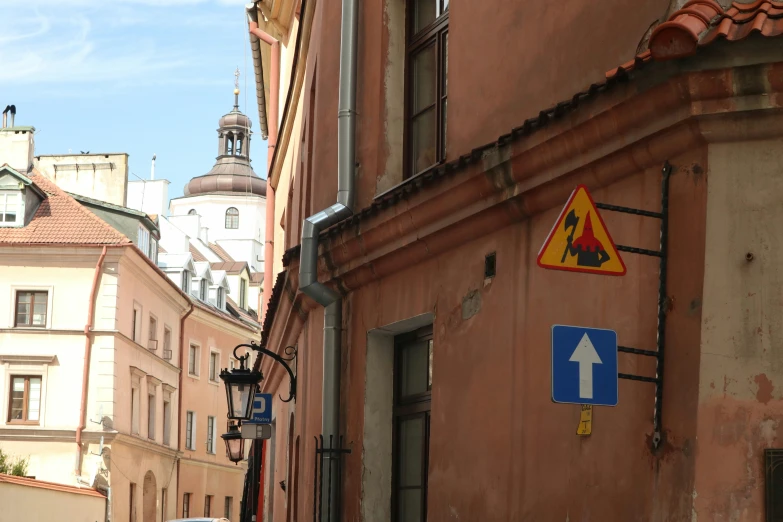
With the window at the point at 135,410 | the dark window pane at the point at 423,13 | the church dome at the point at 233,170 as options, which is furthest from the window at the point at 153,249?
the church dome at the point at 233,170

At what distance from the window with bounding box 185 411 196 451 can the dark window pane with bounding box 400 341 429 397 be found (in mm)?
40098

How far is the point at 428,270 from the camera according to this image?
8.44 meters

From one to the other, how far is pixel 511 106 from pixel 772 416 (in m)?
2.79

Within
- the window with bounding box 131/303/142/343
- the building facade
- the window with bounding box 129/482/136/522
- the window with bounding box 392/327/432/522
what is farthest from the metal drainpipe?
the window with bounding box 131/303/142/343

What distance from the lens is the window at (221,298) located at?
54656mm

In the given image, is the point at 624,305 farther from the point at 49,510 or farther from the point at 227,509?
the point at 227,509

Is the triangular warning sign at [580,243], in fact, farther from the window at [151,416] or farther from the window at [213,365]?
the window at [213,365]

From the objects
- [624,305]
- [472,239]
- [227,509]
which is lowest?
[227,509]

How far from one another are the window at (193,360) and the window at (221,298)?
5.06 meters

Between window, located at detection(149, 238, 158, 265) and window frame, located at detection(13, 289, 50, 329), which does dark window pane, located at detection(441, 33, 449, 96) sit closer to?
window frame, located at detection(13, 289, 50, 329)

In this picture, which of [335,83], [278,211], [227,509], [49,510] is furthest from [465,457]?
[227,509]

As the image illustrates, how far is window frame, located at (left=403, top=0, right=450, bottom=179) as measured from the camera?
9.05 m

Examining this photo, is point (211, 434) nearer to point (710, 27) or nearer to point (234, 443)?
point (234, 443)

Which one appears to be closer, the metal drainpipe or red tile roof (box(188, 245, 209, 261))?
the metal drainpipe
